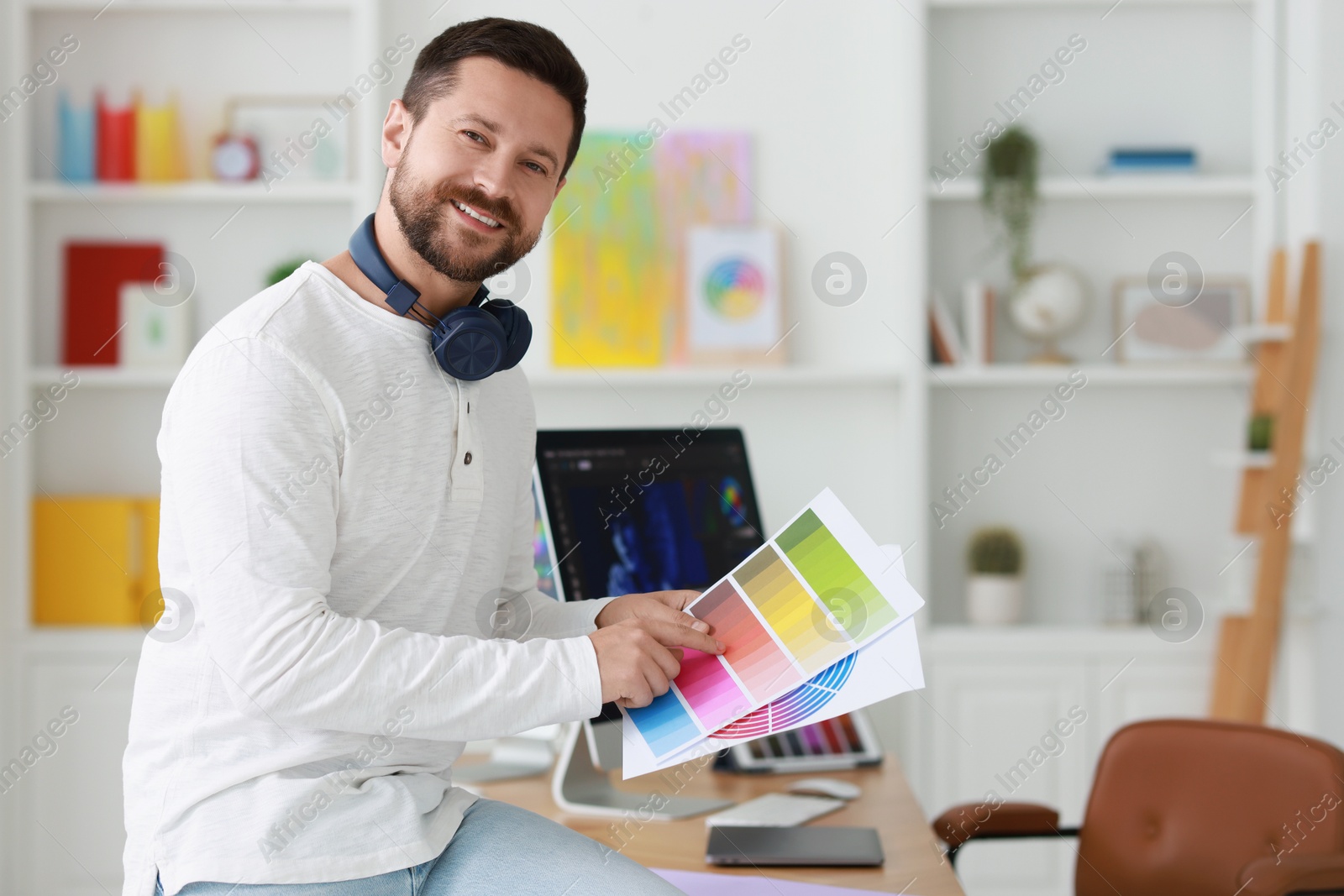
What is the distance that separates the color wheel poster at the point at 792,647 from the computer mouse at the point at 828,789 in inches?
28.3

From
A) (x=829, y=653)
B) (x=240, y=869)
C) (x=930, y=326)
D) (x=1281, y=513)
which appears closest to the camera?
(x=240, y=869)

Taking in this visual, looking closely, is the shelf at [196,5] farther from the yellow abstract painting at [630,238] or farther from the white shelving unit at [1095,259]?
the white shelving unit at [1095,259]

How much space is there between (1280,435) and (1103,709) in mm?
860

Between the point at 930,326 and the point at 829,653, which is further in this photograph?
the point at 930,326

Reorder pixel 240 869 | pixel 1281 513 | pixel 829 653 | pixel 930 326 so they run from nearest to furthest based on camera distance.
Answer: pixel 240 869 < pixel 829 653 < pixel 1281 513 < pixel 930 326

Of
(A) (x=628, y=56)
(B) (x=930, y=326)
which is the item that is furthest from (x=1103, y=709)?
(A) (x=628, y=56)

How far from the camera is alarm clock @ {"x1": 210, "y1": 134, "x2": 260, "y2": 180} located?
3.19 meters

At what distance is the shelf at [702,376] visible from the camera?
3.10 meters

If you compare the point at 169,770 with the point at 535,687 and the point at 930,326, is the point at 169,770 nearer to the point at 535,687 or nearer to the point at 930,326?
the point at 535,687

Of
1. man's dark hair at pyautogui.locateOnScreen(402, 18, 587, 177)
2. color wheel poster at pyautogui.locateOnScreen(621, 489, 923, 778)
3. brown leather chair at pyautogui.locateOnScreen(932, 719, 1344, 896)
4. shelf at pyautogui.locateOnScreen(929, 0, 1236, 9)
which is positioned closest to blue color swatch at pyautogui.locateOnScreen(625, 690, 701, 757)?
color wheel poster at pyautogui.locateOnScreen(621, 489, 923, 778)

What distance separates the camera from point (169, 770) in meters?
1.06

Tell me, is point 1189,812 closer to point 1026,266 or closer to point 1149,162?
point 1026,266

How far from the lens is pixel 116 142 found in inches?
126

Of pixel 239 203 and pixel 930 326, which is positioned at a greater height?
pixel 239 203
